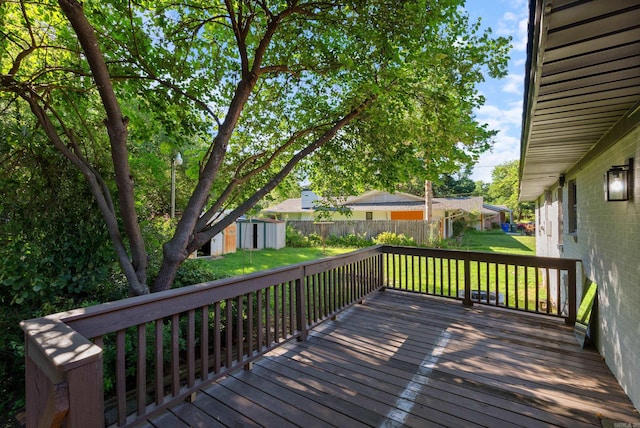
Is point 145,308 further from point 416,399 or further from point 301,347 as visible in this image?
point 416,399

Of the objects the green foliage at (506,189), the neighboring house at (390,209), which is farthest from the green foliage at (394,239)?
the green foliage at (506,189)

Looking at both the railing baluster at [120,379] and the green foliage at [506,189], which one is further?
the green foliage at [506,189]

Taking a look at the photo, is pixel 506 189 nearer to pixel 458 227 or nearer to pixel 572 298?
pixel 458 227

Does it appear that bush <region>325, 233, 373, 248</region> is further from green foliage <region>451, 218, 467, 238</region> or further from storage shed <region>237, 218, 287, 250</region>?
green foliage <region>451, 218, 467, 238</region>

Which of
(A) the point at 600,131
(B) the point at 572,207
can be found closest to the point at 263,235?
(B) the point at 572,207

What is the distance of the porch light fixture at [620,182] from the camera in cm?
243

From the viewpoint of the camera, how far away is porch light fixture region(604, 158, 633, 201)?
2.43m

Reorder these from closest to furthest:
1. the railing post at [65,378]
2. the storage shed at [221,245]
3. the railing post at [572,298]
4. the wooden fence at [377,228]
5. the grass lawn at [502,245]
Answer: the railing post at [65,378] → the railing post at [572,298] → the storage shed at [221,245] → the grass lawn at [502,245] → the wooden fence at [377,228]

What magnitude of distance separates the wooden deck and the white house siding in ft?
0.76

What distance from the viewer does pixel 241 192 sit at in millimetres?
5570

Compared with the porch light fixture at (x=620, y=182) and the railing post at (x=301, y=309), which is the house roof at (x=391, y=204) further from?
the porch light fixture at (x=620, y=182)

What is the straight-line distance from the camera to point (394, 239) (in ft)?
48.0

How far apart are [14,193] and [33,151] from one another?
48 centimetres

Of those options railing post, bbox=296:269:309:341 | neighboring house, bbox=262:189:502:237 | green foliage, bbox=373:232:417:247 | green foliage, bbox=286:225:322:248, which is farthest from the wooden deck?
neighboring house, bbox=262:189:502:237
